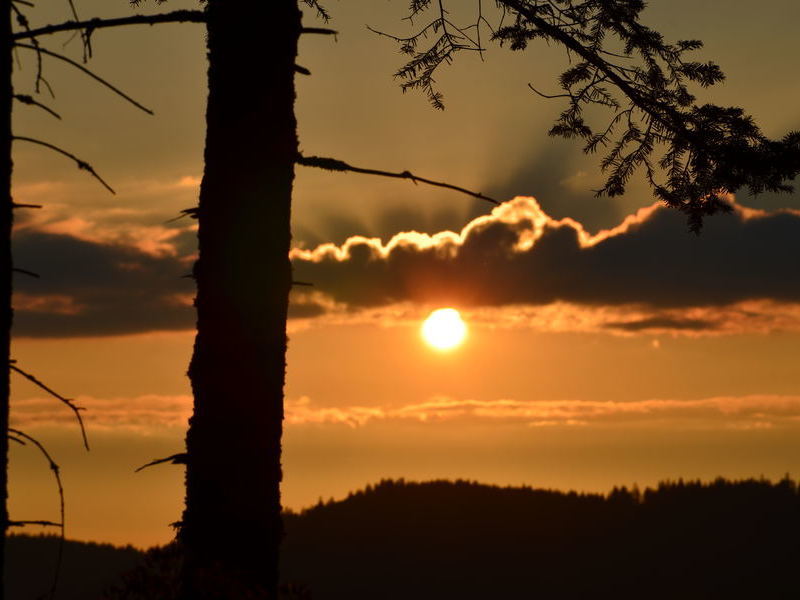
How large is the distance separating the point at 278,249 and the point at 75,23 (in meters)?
2.07

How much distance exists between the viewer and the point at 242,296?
21.7ft

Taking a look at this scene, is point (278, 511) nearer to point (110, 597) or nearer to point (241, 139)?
point (110, 597)

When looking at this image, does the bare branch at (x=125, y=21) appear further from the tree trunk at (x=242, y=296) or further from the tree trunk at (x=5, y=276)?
the tree trunk at (x=5, y=276)

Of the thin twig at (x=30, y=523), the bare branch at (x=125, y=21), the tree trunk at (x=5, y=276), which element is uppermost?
the bare branch at (x=125, y=21)

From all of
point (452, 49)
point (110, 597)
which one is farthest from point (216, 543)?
point (452, 49)

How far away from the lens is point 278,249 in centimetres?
680

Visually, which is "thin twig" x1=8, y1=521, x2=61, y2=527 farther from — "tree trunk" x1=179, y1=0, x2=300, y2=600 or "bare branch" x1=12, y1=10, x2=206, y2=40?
"bare branch" x1=12, y1=10, x2=206, y2=40

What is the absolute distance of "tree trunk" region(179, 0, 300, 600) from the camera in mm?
6492

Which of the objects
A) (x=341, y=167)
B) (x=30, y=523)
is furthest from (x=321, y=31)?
(x=30, y=523)

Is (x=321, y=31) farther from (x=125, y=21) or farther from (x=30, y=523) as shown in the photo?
(x=30, y=523)

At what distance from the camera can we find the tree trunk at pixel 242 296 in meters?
6.49

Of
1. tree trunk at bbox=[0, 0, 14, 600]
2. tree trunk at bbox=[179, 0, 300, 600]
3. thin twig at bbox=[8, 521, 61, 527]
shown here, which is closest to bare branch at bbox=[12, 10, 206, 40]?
tree trunk at bbox=[179, 0, 300, 600]

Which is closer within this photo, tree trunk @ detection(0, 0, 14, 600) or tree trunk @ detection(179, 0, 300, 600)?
tree trunk @ detection(0, 0, 14, 600)

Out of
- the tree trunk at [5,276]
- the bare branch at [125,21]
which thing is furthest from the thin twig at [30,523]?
the bare branch at [125,21]
